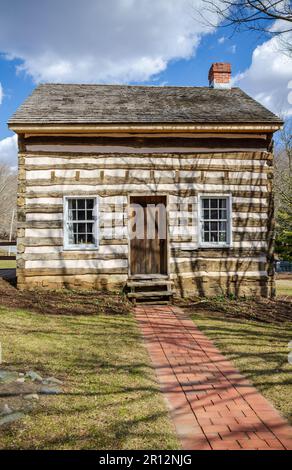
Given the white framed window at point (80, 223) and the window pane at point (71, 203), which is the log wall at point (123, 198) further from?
the window pane at point (71, 203)

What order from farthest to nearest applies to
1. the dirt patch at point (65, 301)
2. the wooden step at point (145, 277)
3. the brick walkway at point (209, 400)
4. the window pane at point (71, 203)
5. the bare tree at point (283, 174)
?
1. the bare tree at point (283, 174)
2. the window pane at point (71, 203)
3. the wooden step at point (145, 277)
4. the dirt patch at point (65, 301)
5. the brick walkway at point (209, 400)

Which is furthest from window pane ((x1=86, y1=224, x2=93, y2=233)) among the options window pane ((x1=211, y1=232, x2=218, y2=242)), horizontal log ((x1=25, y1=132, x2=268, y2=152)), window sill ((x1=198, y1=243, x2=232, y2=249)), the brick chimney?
the brick chimney

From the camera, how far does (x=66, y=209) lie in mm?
9984

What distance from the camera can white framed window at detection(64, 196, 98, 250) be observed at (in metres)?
9.98

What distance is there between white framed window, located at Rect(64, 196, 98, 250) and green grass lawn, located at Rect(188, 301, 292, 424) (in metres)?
3.43

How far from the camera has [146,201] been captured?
10.2 metres

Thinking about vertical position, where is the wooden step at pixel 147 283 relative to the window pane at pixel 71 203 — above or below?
below

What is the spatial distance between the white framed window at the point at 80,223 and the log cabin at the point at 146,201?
0.03m

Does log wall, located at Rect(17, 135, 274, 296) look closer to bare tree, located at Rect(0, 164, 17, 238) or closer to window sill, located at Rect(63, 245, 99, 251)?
window sill, located at Rect(63, 245, 99, 251)

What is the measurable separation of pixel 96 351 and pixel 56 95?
345 inches

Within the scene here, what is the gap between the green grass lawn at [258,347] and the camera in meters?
4.36

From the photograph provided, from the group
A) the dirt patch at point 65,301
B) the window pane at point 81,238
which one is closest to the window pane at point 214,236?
the dirt patch at point 65,301

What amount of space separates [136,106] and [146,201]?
2.95 meters

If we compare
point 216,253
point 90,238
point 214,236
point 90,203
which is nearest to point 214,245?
point 216,253
